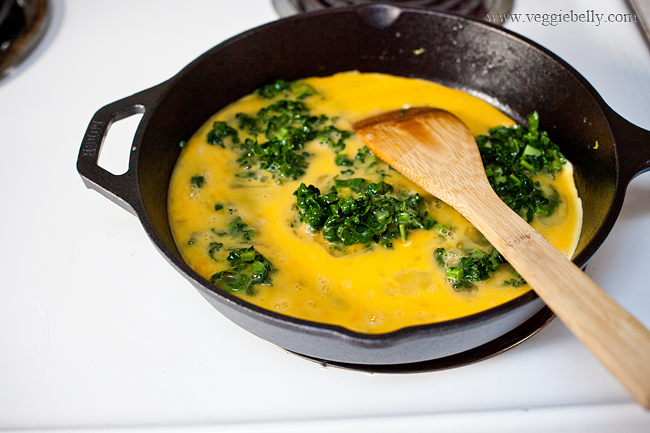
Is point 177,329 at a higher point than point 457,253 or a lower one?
lower

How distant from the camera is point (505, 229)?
1.29 m

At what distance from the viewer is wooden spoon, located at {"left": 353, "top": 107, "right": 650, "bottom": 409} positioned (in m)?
0.96

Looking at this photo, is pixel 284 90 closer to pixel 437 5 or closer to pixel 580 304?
pixel 437 5

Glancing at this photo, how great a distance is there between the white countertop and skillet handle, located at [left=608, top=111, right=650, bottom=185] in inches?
11.2

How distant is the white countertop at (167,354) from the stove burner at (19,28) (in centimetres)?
25

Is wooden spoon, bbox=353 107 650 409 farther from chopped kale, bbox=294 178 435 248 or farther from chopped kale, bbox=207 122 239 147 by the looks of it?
chopped kale, bbox=207 122 239 147

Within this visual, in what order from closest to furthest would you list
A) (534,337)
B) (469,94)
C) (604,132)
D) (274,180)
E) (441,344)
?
(441,344) < (534,337) < (604,132) < (274,180) < (469,94)

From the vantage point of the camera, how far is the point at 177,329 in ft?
4.68

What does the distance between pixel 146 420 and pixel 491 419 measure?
2.42ft

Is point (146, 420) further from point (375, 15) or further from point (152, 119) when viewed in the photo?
point (375, 15)

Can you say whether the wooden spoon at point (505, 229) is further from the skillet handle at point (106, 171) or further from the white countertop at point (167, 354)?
the skillet handle at point (106, 171)

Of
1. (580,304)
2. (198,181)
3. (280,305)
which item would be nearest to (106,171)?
(198,181)

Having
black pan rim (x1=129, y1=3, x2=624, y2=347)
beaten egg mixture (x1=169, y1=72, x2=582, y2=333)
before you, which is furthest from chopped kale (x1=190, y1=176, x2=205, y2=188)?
black pan rim (x1=129, y1=3, x2=624, y2=347)

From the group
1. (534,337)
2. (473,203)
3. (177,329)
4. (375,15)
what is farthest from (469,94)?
(177,329)
